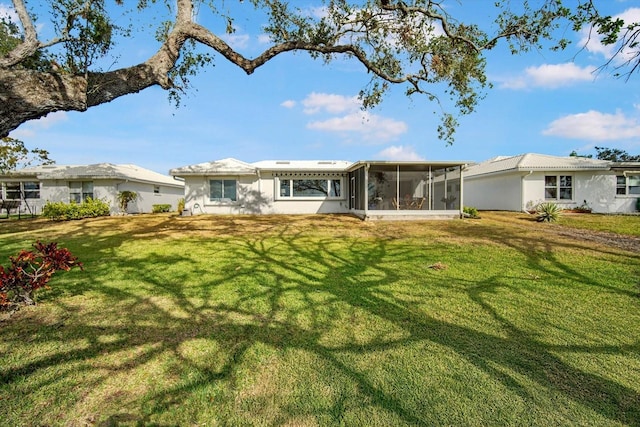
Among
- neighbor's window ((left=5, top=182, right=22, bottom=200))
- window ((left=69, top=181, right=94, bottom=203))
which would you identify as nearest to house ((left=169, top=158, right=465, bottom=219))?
window ((left=69, top=181, right=94, bottom=203))

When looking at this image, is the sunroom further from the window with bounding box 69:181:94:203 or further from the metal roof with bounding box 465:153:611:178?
the window with bounding box 69:181:94:203

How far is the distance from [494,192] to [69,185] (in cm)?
2758

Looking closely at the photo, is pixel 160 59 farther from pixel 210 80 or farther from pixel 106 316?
pixel 210 80

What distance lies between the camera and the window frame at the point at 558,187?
57.6ft

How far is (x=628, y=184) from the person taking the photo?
17500 mm

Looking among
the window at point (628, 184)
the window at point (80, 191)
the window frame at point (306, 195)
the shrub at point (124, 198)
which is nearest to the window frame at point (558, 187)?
the window at point (628, 184)

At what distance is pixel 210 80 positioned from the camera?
1045 cm

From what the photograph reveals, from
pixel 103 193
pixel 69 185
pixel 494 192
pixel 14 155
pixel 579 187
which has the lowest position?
pixel 494 192

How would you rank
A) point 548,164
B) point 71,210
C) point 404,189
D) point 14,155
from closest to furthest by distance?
point 71,210
point 548,164
point 14,155
point 404,189

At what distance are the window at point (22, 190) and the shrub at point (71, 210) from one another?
638cm

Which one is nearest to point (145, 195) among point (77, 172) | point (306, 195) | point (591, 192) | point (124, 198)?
point (124, 198)

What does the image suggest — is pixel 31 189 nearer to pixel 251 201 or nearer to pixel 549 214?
pixel 251 201

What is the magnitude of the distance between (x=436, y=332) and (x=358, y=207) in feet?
42.3

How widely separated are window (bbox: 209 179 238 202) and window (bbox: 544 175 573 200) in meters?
18.2
